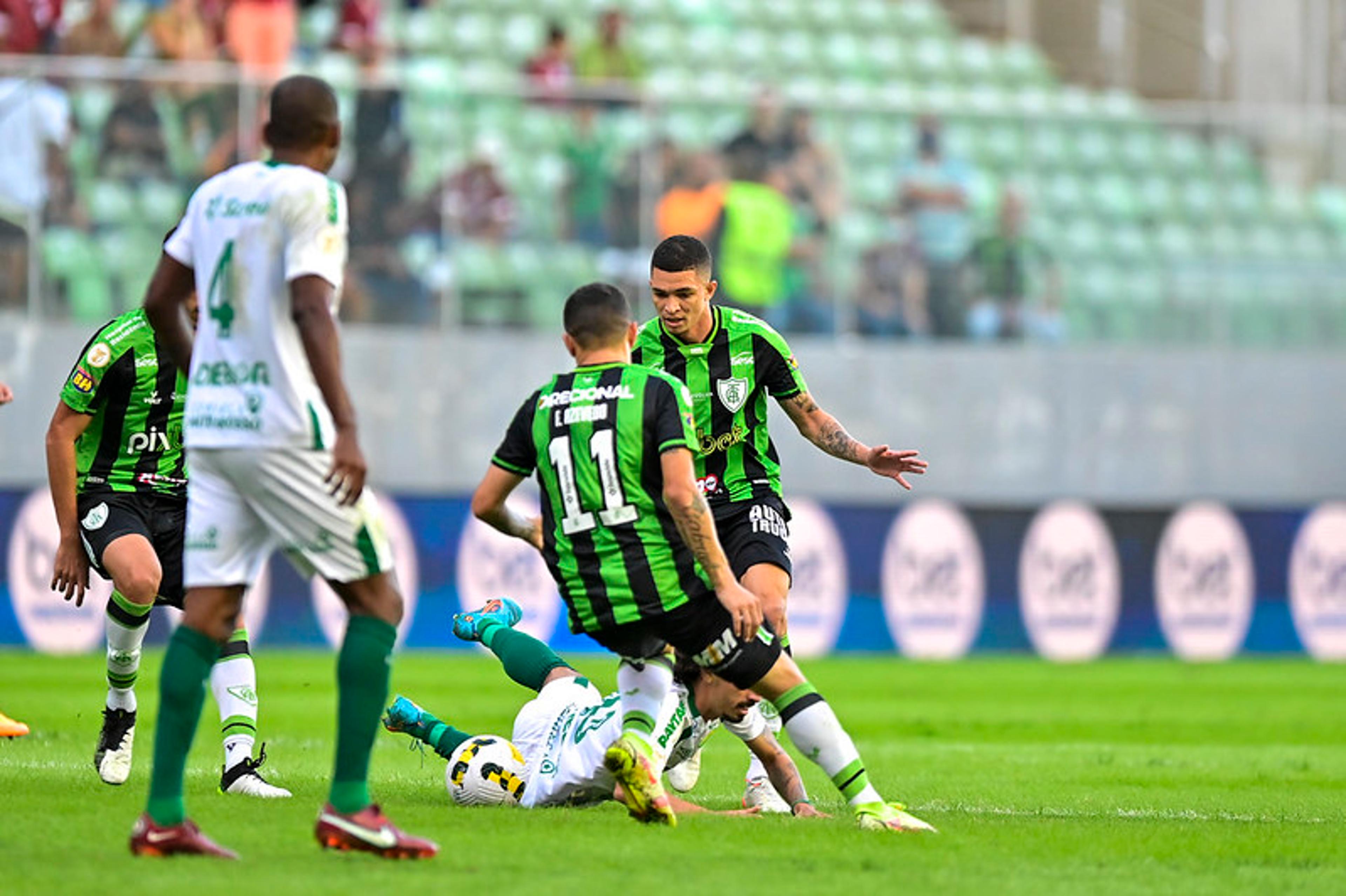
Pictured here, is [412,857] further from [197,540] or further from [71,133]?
[71,133]

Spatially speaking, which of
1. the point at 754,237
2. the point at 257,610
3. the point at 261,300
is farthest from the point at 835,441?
the point at 257,610

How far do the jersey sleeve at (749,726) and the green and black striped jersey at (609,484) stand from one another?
0.77 metres

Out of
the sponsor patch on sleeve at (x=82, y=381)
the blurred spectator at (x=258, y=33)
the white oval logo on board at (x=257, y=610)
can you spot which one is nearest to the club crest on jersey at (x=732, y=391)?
the sponsor patch on sleeve at (x=82, y=381)

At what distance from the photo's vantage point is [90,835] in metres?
6.66

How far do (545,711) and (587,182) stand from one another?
36.0 feet

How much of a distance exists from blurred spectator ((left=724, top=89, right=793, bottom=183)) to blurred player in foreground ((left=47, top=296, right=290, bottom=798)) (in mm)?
10740

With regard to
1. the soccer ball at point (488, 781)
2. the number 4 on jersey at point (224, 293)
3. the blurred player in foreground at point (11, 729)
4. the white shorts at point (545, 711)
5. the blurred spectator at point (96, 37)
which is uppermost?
the blurred spectator at point (96, 37)

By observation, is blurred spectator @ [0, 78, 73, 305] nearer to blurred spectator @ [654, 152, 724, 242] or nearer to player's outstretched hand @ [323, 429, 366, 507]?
blurred spectator @ [654, 152, 724, 242]

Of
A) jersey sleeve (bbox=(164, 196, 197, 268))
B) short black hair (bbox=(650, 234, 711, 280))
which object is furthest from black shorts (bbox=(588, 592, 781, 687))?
jersey sleeve (bbox=(164, 196, 197, 268))

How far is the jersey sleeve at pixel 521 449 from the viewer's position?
291 inches

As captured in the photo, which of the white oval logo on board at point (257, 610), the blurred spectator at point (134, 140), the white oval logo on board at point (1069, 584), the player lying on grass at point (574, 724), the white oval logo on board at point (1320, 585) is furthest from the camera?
the white oval logo on board at point (1320, 585)

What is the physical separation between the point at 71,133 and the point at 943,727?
9012 mm

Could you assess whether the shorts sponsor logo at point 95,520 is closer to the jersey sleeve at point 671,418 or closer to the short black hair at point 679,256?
the short black hair at point 679,256

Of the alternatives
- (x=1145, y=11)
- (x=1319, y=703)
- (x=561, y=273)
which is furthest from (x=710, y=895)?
(x=1145, y=11)
